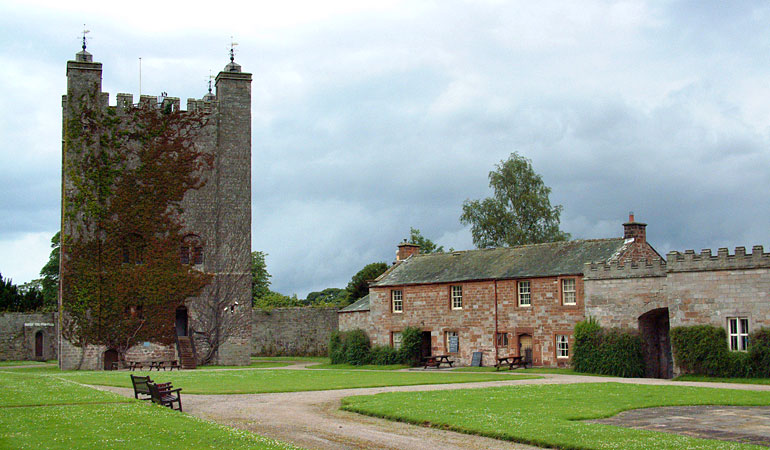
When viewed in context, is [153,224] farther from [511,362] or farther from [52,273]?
[52,273]

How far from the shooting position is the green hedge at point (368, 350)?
144 ft

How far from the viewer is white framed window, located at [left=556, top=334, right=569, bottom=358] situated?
38.6 metres

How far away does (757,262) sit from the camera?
3148 cm

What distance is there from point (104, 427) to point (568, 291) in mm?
27165

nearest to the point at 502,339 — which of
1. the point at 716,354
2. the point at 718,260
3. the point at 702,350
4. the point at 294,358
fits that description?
the point at 702,350

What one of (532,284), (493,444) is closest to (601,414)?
(493,444)

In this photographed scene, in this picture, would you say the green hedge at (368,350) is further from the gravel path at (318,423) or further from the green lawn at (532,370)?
the gravel path at (318,423)

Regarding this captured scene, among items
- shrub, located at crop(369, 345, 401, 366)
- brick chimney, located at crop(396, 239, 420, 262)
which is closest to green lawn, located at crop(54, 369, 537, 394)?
shrub, located at crop(369, 345, 401, 366)

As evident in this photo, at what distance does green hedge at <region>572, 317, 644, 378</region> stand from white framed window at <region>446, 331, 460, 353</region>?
25.1ft

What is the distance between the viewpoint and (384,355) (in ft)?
147

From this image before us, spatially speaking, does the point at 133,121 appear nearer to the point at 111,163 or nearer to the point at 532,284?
the point at 111,163

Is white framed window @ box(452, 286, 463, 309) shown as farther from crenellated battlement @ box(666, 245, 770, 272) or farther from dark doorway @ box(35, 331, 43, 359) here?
dark doorway @ box(35, 331, 43, 359)

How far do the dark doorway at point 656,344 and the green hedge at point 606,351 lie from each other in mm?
631

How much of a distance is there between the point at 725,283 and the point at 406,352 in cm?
1762
